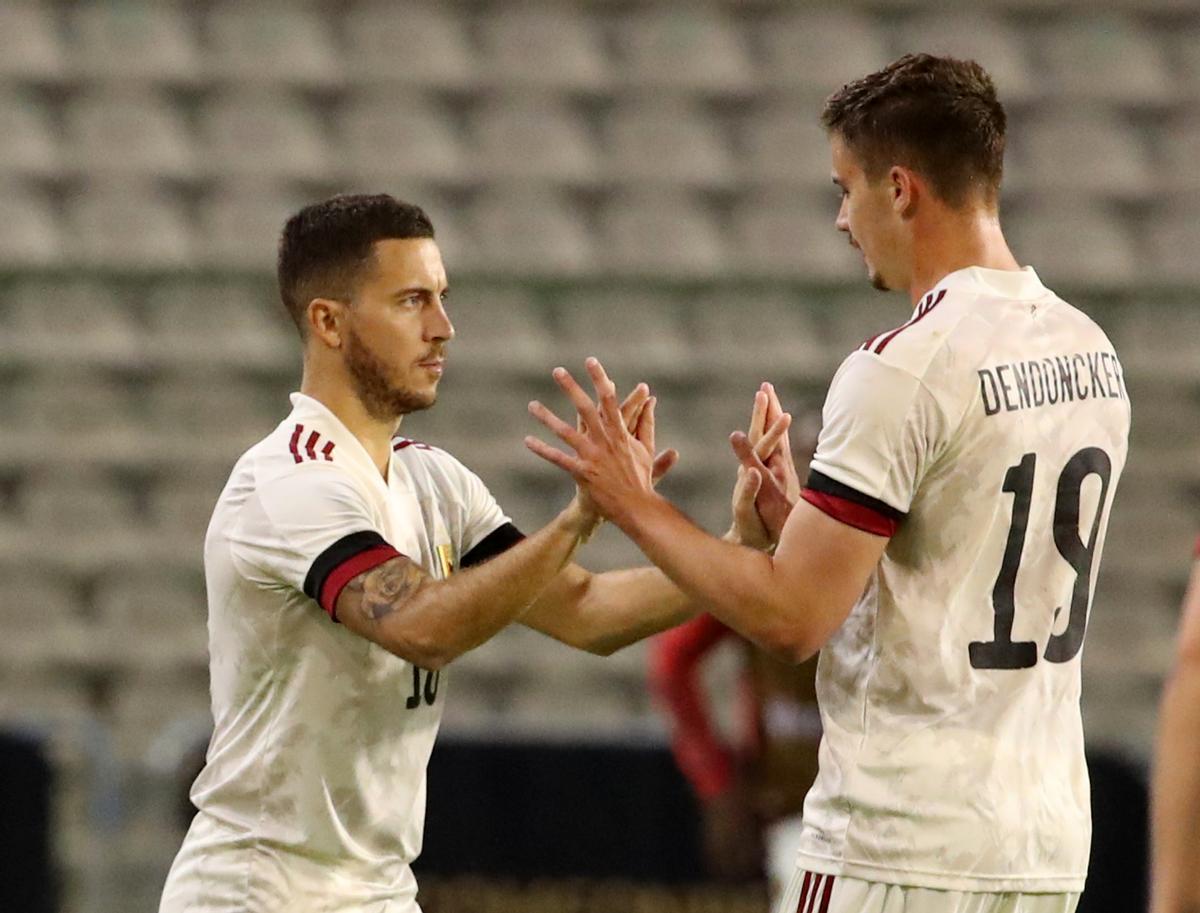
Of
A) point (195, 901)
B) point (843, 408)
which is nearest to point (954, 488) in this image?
point (843, 408)

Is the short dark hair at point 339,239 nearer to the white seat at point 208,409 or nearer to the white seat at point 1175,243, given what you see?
the white seat at point 208,409

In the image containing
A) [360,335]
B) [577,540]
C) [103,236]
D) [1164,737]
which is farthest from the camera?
[103,236]

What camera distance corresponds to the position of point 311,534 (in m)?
3.31

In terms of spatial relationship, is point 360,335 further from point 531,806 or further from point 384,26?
point 384,26

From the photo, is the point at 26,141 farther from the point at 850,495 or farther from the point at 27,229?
the point at 850,495

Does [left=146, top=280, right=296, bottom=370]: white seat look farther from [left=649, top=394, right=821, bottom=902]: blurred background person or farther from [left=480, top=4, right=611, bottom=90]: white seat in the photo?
[left=649, top=394, right=821, bottom=902]: blurred background person

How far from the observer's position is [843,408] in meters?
2.96

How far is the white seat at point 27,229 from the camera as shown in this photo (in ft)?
25.5

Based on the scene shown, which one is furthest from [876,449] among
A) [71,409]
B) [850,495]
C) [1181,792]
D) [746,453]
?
[71,409]

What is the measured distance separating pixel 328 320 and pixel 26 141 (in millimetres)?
4644

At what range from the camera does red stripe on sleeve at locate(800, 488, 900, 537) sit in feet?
9.55

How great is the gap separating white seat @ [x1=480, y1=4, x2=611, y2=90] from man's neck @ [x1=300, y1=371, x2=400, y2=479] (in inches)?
177

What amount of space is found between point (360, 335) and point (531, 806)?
2.93m

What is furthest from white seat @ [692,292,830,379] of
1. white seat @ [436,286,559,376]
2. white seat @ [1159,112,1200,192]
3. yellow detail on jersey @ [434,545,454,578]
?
yellow detail on jersey @ [434,545,454,578]
